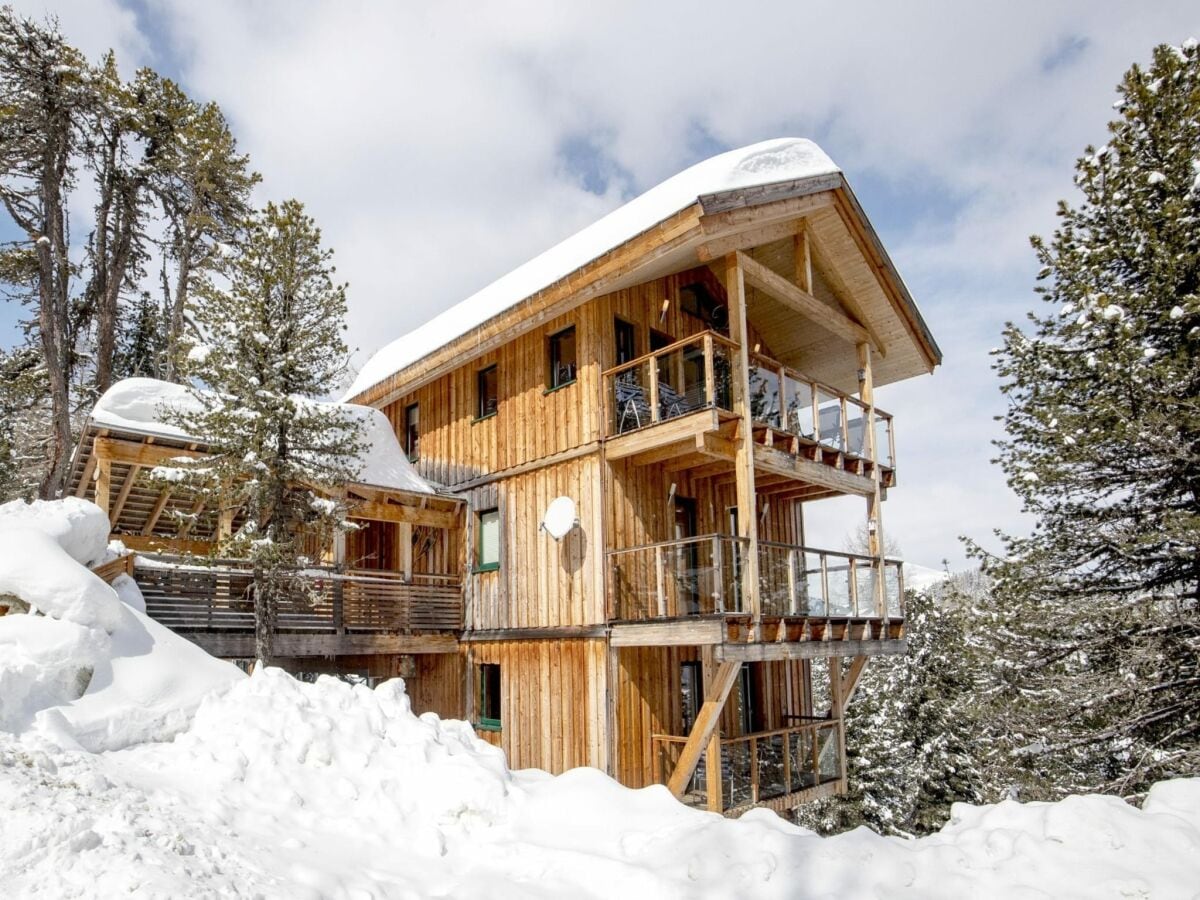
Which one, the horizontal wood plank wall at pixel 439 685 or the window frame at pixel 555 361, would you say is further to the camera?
the horizontal wood plank wall at pixel 439 685

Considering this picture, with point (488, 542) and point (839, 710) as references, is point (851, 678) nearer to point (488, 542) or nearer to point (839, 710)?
point (839, 710)

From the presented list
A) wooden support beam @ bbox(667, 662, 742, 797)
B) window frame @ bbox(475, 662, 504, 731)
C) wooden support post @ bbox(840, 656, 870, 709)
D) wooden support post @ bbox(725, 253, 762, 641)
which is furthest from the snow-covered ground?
wooden support post @ bbox(840, 656, 870, 709)

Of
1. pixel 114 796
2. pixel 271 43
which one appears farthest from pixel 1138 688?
pixel 271 43

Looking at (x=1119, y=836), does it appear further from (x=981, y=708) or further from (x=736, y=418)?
(x=981, y=708)

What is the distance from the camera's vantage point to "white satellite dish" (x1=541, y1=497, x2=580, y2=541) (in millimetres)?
12047

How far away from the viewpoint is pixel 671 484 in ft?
42.9

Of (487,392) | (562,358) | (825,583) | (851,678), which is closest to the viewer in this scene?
(825,583)

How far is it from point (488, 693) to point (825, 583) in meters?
6.02

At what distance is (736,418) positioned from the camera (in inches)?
435

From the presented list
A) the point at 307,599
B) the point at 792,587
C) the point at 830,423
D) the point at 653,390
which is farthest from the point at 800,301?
the point at 307,599

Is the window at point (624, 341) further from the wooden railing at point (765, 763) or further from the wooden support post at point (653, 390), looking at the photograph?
the wooden railing at point (765, 763)

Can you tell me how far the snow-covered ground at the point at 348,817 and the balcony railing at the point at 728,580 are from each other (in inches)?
177

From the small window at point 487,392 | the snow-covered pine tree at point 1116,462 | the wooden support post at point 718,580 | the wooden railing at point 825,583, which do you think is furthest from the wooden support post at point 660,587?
the snow-covered pine tree at point 1116,462

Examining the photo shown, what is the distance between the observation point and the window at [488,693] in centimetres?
1368
